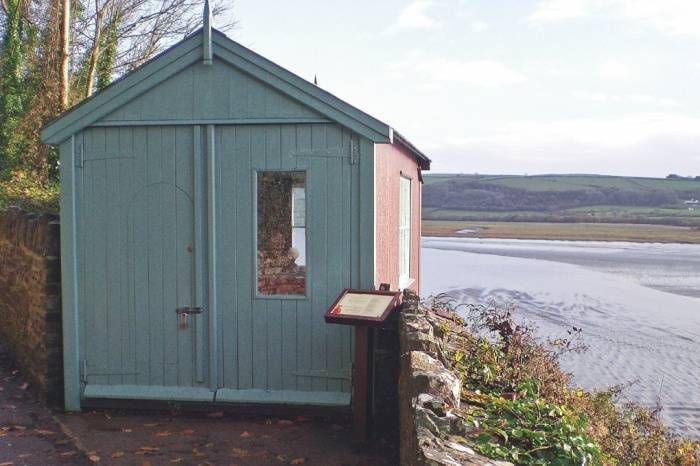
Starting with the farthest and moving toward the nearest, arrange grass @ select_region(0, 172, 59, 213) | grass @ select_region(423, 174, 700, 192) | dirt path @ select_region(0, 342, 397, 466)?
grass @ select_region(423, 174, 700, 192) < grass @ select_region(0, 172, 59, 213) < dirt path @ select_region(0, 342, 397, 466)

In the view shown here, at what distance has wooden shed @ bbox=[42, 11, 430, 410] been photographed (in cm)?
757

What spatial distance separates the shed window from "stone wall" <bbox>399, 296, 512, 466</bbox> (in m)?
3.15

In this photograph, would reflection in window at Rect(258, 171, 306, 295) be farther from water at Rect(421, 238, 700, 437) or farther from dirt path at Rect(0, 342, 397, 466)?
water at Rect(421, 238, 700, 437)

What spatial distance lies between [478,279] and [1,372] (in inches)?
767

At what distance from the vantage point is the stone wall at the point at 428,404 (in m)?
3.94

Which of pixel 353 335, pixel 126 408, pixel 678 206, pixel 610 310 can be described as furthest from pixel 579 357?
pixel 678 206

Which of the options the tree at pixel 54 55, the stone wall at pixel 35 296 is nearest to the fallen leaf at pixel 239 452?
the stone wall at pixel 35 296

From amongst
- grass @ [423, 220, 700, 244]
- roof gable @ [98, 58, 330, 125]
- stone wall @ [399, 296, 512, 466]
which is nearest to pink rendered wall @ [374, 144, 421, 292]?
roof gable @ [98, 58, 330, 125]

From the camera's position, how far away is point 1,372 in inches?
389

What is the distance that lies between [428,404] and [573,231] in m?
54.2

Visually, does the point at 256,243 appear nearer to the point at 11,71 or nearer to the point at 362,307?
the point at 362,307

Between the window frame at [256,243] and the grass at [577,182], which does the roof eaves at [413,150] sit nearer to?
the window frame at [256,243]

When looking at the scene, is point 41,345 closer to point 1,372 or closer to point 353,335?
point 1,372

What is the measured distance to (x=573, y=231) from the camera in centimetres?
5653
